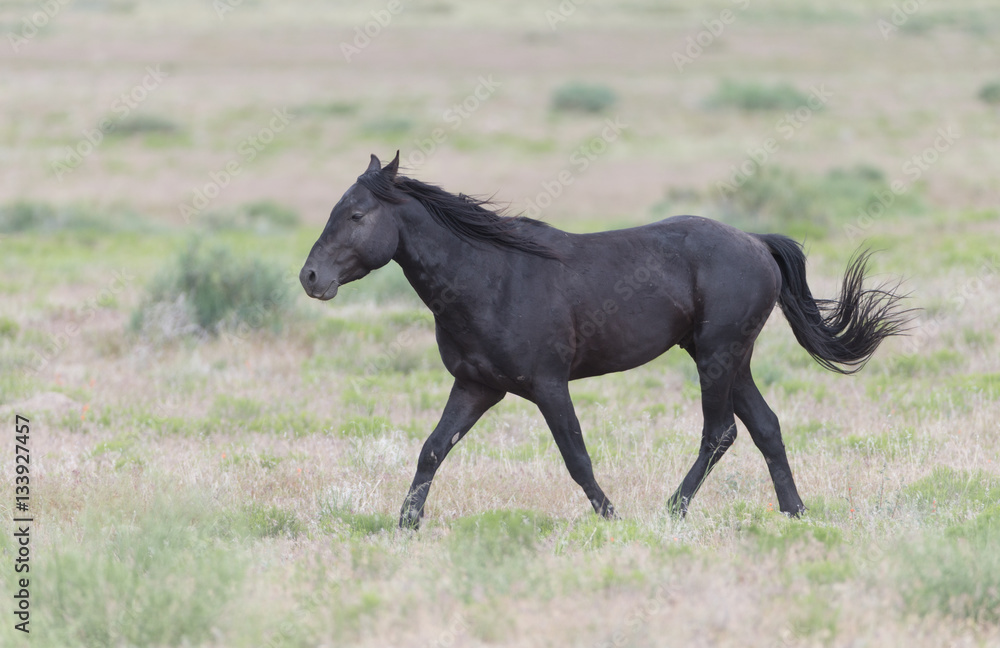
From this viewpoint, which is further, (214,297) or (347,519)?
(214,297)

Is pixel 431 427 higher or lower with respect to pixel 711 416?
lower

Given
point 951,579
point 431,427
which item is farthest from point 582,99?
point 951,579

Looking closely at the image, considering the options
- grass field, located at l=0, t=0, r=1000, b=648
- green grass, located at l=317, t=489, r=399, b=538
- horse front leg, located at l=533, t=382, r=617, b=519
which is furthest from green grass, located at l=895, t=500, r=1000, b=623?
green grass, located at l=317, t=489, r=399, b=538

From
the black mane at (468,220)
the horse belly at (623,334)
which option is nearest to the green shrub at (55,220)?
the black mane at (468,220)

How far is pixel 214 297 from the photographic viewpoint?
12.6 meters

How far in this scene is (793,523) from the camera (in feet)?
18.9

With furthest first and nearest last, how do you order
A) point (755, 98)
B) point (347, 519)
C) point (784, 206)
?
point (755, 98) → point (784, 206) → point (347, 519)

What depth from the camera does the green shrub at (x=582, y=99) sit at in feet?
127

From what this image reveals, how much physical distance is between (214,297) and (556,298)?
Result: 7.39 metres

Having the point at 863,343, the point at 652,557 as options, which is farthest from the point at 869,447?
the point at 652,557

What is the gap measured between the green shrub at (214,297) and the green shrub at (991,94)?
33.4 meters

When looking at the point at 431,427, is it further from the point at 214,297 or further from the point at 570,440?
the point at 214,297

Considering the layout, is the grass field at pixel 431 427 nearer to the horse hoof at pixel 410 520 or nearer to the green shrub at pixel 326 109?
the horse hoof at pixel 410 520

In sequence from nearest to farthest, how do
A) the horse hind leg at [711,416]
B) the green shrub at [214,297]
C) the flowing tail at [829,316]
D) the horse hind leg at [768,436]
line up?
1. the horse hind leg at [711,416]
2. the horse hind leg at [768,436]
3. the flowing tail at [829,316]
4. the green shrub at [214,297]
